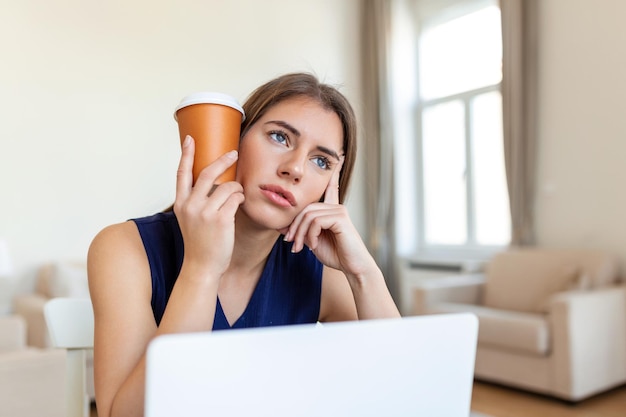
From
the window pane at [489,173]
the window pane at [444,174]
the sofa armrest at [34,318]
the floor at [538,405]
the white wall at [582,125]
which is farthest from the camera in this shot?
the window pane at [444,174]

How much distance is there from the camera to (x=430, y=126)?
5.66 meters

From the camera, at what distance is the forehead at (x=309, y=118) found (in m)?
1.02

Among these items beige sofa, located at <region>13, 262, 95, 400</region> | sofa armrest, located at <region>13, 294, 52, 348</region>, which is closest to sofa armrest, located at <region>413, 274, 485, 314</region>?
beige sofa, located at <region>13, 262, 95, 400</region>

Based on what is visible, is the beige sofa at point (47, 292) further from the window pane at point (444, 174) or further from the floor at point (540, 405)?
the window pane at point (444, 174)

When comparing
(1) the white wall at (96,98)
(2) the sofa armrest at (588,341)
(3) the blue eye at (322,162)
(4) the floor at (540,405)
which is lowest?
(4) the floor at (540,405)

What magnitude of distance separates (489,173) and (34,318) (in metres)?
3.87

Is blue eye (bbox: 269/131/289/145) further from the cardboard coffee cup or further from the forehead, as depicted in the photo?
the cardboard coffee cup

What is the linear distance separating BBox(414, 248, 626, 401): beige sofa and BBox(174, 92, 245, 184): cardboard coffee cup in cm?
281

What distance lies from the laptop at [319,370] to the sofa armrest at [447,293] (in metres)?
3.49

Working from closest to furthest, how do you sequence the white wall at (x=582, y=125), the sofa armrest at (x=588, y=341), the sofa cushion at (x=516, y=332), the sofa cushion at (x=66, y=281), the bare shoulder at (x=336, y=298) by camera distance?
1. the bare shoulder at (x=336, y=298)
2. the sofa armrest at (x=588, y=341)
3. the sofa cushion at (x=516, y=332)
4. the sofa cushion at (x=66, y=281)
5. the white wall at (x=582, y=125)

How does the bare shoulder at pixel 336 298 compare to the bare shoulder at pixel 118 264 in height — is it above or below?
below

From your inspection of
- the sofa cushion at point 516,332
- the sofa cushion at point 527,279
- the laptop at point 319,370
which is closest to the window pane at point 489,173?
the sofa cushion at point 527,279

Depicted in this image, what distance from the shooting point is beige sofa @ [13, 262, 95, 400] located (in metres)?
3.47

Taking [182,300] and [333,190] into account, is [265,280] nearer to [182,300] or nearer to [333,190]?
[333,190]
